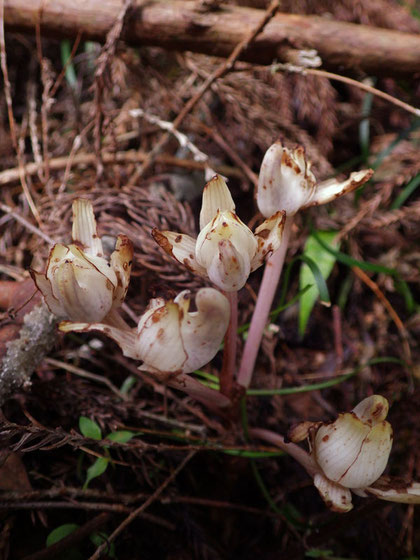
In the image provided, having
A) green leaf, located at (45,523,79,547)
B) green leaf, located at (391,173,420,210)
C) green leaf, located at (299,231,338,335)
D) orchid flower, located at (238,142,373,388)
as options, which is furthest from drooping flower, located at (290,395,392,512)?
green leaf, located at (391,173,420,210)

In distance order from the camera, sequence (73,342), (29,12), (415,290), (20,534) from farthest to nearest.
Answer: (415,290) < (29,12) < (73,342) < (20,534)

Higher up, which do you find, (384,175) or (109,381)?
(384,175)

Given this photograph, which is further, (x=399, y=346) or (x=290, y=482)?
(x=399, y=346)

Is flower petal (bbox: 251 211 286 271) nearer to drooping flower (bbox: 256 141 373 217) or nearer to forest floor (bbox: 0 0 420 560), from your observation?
drooping flower (bbox: 256 141 373 217)

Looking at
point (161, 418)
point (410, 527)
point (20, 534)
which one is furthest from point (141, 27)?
point (410, 527)

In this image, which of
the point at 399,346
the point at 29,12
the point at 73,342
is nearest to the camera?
the point at 73,342

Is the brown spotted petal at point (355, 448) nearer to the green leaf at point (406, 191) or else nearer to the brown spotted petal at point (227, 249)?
the brown spotted petal at point (227, 249)

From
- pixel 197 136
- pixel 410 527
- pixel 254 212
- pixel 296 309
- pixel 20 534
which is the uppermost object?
pixel 197 136

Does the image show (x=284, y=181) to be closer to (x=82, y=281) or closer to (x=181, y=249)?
(x=181, y=249)

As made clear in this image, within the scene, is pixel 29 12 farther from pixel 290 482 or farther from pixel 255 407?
pixel 290 482
